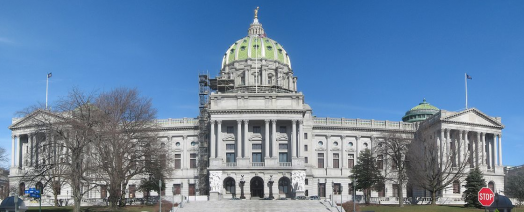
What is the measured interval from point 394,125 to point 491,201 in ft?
287

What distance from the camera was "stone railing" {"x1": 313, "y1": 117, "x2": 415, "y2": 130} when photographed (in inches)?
4160

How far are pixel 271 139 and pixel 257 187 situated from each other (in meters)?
7.30

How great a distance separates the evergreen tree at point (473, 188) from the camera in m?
72.6

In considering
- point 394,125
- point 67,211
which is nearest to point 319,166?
point 394,125

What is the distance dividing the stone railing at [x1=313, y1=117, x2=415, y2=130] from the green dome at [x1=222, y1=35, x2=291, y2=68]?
79.0 feet

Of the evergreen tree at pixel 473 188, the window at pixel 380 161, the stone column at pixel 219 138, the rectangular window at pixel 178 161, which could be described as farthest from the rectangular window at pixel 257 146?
the evergreen tree at pixel 473 188

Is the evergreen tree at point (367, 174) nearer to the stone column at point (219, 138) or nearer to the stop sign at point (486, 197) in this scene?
the stone column at point (219, 138)

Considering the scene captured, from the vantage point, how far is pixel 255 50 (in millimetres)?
124438

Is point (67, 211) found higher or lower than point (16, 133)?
lower

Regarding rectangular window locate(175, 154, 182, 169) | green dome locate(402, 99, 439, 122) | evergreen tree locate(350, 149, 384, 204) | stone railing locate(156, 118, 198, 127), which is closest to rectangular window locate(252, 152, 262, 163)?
evergreen tree locate(350, 149, 384, 204)

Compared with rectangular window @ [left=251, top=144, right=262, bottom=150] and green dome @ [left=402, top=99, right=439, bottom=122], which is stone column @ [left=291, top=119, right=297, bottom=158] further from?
green dome @ [left=402, top=99, right=439, bottom=122]

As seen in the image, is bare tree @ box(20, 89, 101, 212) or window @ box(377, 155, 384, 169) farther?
window @ box(377, 155, 384, 169)

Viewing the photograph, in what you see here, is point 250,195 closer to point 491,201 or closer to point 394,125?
point 394,125

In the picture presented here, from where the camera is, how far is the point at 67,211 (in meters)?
66.8
